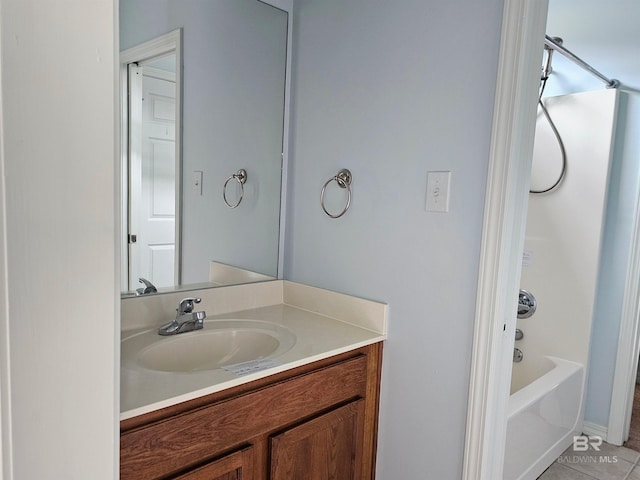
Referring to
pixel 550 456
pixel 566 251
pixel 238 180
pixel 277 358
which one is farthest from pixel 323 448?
pixel 566 251

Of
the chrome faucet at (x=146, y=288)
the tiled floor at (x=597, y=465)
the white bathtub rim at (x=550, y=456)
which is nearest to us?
the chrome faucet at (x=146, y=288)

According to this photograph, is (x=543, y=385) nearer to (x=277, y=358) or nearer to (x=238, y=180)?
(x=277, y=358)

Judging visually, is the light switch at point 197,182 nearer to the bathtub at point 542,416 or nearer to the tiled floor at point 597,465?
the bathtub at point 542,416

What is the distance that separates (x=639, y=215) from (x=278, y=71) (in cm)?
189

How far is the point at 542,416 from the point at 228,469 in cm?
149

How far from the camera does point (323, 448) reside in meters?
1.33

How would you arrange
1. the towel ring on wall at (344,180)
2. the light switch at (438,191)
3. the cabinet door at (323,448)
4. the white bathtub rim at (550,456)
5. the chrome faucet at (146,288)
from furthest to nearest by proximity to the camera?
1. the white bathtub rim at (550,456)
2. the towel ring on wall at (344,180)
3. the chrome faucet at (146,288)
4. the light switch at (438,191)
5. the cabinet door at (323,448)

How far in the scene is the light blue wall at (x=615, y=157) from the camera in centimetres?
217

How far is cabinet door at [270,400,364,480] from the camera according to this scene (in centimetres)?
121

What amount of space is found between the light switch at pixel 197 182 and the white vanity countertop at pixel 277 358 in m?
0.45

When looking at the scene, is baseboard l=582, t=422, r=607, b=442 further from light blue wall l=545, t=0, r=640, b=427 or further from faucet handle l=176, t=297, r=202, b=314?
faucet handle l=176, t=297, r=202, b=314

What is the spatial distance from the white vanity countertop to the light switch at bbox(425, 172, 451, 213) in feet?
1.21
